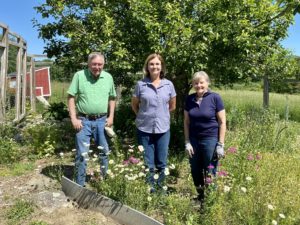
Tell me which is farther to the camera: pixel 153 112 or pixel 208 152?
pixel 153 112

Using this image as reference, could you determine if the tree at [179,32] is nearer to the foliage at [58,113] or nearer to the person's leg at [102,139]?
the person's leg at [102,139]

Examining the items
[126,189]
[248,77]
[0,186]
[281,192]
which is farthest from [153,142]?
[248,77]

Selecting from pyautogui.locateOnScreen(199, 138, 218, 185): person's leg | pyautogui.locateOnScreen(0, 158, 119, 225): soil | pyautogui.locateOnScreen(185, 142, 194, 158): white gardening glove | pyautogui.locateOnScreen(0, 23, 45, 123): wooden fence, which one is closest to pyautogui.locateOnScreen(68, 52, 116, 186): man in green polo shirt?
pyautogui.locateOnScreen(0, 158, 119, 225): soil

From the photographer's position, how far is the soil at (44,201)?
4321 millimetres

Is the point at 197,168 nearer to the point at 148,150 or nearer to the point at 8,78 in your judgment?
the point at 148,150

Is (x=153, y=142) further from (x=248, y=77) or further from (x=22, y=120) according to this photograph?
(x=22, y=120)

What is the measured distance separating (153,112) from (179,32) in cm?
166

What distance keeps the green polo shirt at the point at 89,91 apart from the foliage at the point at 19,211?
1237mm

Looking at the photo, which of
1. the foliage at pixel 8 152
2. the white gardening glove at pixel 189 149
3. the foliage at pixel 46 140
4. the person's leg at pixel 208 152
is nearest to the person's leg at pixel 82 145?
the white gardening glove at pixel 189 149

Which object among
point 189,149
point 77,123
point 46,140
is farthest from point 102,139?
point 46,140

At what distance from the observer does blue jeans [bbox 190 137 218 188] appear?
13.9 ft

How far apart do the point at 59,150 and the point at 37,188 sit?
6.12ft

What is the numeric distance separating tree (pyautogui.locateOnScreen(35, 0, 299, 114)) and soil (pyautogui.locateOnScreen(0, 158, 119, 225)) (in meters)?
1.99

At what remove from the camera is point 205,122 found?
13.8 ft
